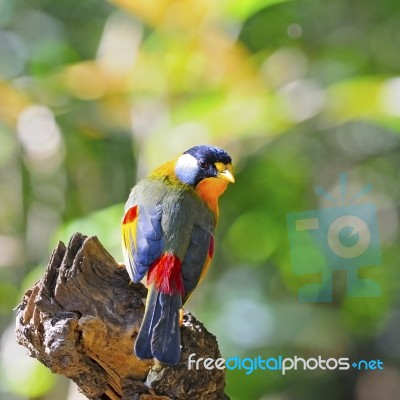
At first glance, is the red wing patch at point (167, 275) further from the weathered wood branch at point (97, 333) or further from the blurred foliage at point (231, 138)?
the blurred foliage at point (231, 138)

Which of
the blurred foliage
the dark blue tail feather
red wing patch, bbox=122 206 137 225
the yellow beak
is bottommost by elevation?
the dark blue tail feather

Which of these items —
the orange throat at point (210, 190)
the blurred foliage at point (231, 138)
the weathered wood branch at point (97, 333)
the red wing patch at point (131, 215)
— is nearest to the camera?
the weathered wood branch at point (97, 333)

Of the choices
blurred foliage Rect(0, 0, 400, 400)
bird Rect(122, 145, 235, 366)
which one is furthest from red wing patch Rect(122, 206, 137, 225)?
blurred foliage Rect(0, 0, 400, 400)

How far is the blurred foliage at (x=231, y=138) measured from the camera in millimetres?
2869

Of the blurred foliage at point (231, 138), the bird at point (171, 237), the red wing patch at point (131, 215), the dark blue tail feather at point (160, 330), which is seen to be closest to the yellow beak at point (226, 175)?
the bird at point (171, 237)

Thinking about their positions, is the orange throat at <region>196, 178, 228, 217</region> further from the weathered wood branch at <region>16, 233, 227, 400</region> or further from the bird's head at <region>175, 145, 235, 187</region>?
the weathered wood branch at <region>16, 233, 227, 400</region>

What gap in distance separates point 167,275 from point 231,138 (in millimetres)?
1230

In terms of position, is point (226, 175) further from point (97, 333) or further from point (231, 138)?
point (231, 138)

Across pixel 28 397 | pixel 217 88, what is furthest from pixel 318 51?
pixel 28 397

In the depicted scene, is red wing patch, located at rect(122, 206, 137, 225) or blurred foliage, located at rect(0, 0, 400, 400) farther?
blurred foliage, located at rect(0, 0, 400, 400)

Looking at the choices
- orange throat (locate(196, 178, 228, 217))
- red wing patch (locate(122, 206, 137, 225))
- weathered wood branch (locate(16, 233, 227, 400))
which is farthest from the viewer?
orange throat (locate(196, 178, 228, 217))

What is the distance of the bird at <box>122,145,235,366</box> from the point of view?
A: 1.50 meters

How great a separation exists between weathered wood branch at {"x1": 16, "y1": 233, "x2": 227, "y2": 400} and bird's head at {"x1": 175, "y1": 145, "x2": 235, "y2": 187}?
288 mm

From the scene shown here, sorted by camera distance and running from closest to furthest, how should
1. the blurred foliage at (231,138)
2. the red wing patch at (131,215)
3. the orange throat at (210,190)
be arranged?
the red wing patch at (131,215)
the orange throat at (210,190)
the blurred foliage at (231,138)
